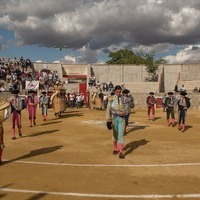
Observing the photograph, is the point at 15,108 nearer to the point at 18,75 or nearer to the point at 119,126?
the point at 119,126

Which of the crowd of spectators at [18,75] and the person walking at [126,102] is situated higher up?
the crowd of spectators at [18,75]

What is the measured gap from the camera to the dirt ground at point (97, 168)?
7480mm

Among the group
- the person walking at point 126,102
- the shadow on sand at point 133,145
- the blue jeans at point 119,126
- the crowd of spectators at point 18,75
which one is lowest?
the shadow on sand at point 133,145

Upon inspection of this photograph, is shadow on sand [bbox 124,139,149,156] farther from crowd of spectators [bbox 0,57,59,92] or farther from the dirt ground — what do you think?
crowd of spectators [bbox 0,57,59,92]

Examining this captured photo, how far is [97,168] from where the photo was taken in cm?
957

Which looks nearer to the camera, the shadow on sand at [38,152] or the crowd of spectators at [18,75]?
the shadow on sand at [38,152]

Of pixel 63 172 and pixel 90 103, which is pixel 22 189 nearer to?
pixel 63 172

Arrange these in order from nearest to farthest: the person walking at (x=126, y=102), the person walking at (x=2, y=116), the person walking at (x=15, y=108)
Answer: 1. the person walking at (x=2, y=116)
2. the person walking at (x=126, y=102)
3. the person walking at (x=15, y=108)

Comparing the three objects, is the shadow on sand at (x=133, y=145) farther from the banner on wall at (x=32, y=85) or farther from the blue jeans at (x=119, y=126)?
the banner on wall at (x=32, y=85)

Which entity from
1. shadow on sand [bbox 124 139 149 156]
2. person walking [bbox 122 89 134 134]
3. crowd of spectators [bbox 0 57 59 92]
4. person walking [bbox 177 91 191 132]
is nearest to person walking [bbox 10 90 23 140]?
person walking [bbox 122 89 134 134]

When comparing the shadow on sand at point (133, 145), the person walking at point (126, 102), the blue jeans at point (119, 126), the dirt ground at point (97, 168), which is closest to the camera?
the dirt ground at point (97, 168)

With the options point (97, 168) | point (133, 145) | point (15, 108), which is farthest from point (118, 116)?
point (15, 108)

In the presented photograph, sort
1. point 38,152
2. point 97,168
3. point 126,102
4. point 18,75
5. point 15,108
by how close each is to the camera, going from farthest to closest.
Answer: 1. point 18,75
2. point 15,108
3. point 38,152
4. point 126,102
5. point 97,168

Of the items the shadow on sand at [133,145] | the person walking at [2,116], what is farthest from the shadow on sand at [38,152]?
the shadow on sand at [133,145]
